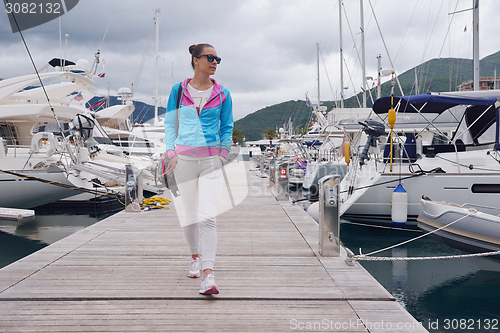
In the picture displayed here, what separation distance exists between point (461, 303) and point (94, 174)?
9.15 meters

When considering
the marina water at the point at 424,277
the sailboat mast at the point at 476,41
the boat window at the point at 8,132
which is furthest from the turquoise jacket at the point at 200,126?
the boat window at the point at 8,132

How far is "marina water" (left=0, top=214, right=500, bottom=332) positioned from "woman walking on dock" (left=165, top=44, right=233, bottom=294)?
2666 millimetres

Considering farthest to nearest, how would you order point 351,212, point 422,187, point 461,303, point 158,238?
point 351,212 → point 422,187 → point 158,238 → point 461,303

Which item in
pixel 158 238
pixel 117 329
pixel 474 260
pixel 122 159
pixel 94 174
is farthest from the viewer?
pixel 122 159

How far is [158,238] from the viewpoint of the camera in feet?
15.7

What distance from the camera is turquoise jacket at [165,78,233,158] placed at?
2717mm

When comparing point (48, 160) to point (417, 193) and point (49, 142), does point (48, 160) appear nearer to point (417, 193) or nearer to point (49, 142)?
point (49, 142)

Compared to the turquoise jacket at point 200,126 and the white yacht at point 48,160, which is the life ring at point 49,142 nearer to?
the white yacht at point 48,160

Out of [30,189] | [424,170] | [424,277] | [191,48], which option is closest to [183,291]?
[191,48]

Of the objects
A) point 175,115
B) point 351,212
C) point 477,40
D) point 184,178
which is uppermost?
point 477,40

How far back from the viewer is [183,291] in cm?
286

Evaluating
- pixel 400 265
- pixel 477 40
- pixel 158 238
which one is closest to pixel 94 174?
pixel 158 238

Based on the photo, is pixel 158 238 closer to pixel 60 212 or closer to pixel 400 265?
pixel 400 265

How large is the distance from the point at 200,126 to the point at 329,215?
1.79 metres
